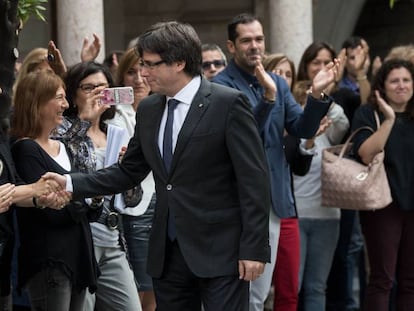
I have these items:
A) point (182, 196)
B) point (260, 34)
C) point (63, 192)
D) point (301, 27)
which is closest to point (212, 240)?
point (182, 196)

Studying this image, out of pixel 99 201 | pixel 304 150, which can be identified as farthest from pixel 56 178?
pixel 304 150

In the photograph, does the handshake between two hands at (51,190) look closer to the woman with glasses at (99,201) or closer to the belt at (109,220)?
the woman with glasses at (99,201)

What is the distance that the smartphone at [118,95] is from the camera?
641 cm

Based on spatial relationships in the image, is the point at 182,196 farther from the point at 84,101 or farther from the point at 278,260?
the point at 278,260

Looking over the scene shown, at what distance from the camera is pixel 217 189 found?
5.53 m

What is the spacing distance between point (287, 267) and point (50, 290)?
2.29 m

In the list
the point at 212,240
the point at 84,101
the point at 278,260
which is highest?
the point at 84,101

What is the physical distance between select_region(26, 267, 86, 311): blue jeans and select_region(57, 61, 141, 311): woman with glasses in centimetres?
31

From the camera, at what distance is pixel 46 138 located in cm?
630

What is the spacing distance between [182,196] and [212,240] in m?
0.26

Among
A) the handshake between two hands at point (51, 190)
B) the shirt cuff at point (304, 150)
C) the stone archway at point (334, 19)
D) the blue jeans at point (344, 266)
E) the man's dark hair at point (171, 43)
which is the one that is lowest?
the blue jeans at point (344, 266)

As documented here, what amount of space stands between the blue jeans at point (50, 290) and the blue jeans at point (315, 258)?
2.76 metres

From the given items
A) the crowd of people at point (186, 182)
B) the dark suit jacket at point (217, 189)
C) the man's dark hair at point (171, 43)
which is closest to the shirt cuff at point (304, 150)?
the crowd of people at point (186, 182)

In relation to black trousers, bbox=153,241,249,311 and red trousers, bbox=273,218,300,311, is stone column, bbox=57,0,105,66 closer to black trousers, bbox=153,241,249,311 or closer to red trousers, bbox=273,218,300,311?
red trousers, bbox=273,218,300,311
